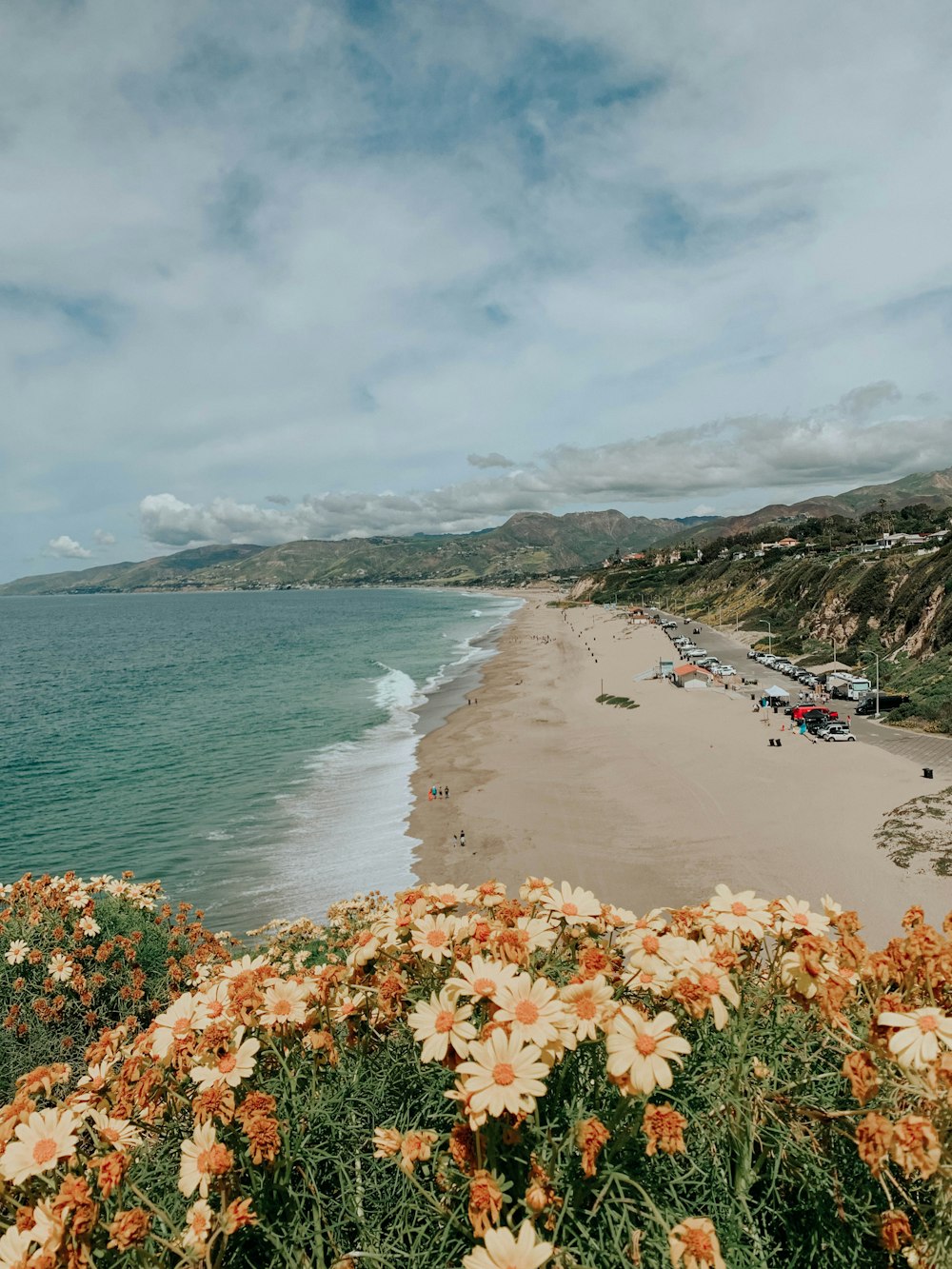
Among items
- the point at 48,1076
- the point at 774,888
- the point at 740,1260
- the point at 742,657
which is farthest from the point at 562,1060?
the point at 742,657

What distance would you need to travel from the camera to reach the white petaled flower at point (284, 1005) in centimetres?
242

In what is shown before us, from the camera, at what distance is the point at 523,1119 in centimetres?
201

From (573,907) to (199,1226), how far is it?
1799mm

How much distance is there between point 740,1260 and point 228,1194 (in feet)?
5.18

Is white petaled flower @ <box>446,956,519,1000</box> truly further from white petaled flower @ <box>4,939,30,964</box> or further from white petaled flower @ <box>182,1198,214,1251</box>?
white petaled flower @ <box>4,939,30,964</box>

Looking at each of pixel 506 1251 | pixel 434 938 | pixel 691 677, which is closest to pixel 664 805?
pixel 434 938

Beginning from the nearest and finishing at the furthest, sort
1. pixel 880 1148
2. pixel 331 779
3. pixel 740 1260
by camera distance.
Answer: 1. pixel 880 1148
2. pixel 740 1260
3. pixel 331 779

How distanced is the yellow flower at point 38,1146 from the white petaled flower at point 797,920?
2.77 metres

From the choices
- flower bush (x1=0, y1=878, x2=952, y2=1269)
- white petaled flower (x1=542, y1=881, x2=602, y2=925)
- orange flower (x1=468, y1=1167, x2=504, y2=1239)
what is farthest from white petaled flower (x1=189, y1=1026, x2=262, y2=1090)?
white petaled flower (x1=542, y1=881, x2=602, y2=925)

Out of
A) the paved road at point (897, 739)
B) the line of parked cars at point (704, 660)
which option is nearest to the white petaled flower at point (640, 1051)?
the paved road at point (897, 739)

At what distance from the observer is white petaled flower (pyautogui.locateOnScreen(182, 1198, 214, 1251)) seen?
5.79 feet

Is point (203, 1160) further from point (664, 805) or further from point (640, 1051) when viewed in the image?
point (664, 805)

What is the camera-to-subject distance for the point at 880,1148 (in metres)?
1.71

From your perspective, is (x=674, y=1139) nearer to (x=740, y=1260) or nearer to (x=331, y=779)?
(x=740, y=1260)
